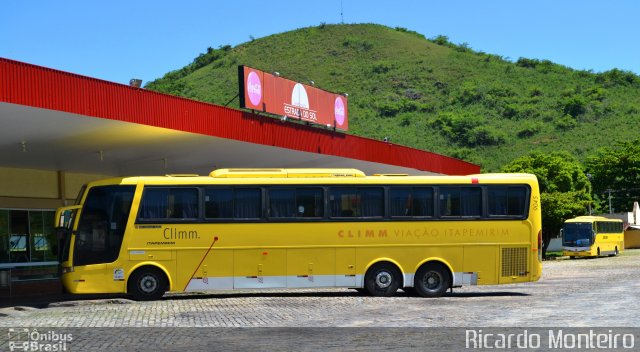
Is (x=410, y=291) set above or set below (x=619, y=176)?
below

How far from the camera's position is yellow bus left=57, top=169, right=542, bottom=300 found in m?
22.6

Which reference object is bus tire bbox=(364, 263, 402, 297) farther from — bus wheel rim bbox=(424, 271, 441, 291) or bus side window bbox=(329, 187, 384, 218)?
bus side window bbox=(329, 187, 384, 218)

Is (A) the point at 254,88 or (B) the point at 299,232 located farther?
(A) the point at 254,88

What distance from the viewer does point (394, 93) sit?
147m

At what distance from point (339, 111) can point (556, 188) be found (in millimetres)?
45673

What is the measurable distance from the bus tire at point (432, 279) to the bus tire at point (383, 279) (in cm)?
53

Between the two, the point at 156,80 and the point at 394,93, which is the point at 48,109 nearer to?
the point at 394,93

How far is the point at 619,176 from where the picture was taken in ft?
316

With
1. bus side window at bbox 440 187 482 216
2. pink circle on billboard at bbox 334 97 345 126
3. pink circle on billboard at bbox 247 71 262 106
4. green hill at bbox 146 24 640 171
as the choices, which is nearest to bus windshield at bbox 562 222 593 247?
pink circle on billboard at bbox 334 97 345 126

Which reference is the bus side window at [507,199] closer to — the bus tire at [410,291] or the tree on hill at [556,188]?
the bus tire at [410,291]

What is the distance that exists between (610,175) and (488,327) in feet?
283

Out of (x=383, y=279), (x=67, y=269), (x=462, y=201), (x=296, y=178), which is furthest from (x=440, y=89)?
(x=67, y=269)

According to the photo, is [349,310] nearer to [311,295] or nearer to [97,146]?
[311,295]

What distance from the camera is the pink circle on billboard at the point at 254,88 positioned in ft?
98.9
